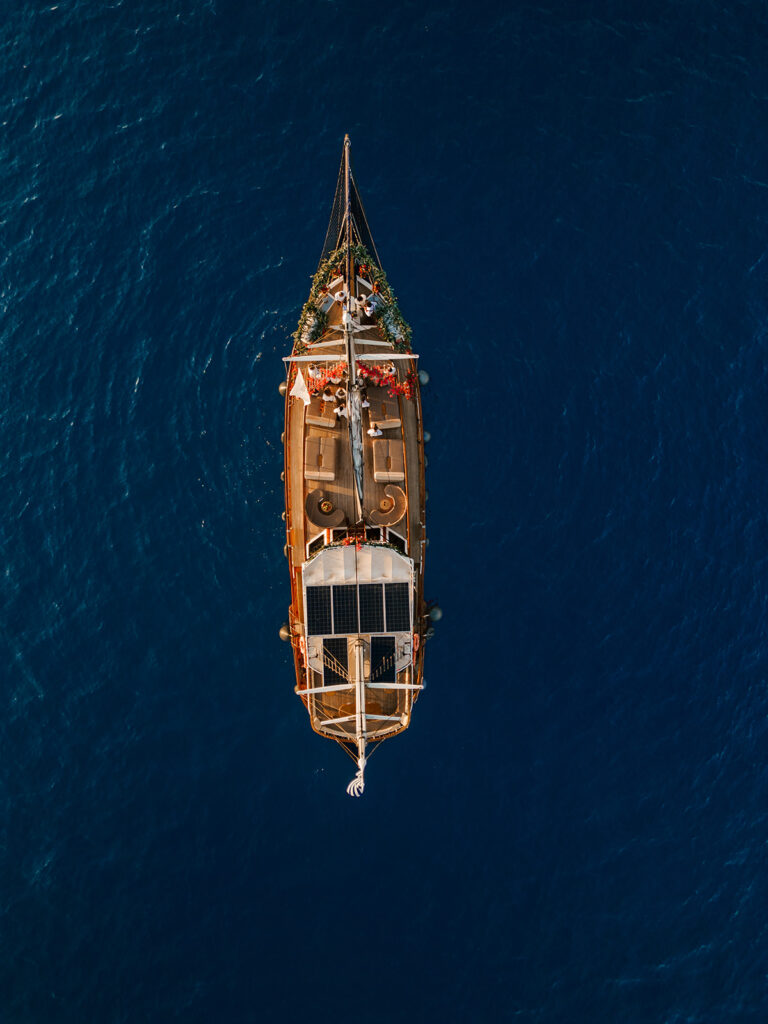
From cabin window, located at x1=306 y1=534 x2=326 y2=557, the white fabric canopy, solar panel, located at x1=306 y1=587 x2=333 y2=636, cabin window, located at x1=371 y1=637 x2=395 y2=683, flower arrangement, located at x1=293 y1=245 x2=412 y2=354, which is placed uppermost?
flower arrangement, located at x1=293 y1=245 x2=412 y2=354

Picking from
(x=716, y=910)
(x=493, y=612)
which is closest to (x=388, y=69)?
(x=493, y=612)

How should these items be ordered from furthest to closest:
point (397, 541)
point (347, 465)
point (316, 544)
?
1. point (397, 541)
2. point (316, 544)
3. point (347, 465)

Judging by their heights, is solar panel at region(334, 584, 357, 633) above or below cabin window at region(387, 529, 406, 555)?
below

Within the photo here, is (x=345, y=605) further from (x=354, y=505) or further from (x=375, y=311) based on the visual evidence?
(x=375, y=311)

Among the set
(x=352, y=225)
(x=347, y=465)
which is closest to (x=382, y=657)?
(x=347, y=465)

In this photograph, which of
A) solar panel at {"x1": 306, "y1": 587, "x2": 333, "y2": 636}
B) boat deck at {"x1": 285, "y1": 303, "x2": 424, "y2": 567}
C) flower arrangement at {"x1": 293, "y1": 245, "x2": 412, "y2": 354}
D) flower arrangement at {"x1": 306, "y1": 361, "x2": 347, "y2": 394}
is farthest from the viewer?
flower arrangement at {"x1": 293, "y1": 245, "x2": 412, "y2": 354}

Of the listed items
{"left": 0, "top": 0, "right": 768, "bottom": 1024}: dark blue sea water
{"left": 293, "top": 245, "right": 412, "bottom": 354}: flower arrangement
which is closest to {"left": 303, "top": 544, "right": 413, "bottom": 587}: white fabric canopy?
{"left": 0, "top": 0, "right": 768, "bottom": 1024}: dark blue sea water

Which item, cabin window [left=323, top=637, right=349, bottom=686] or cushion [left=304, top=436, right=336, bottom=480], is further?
cushion [left=304, top=436, right=336, bottom=480]

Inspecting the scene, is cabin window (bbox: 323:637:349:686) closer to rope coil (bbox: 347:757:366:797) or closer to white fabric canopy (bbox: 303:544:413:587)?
white fabric canopy (bbox: 303:544:413:587)
